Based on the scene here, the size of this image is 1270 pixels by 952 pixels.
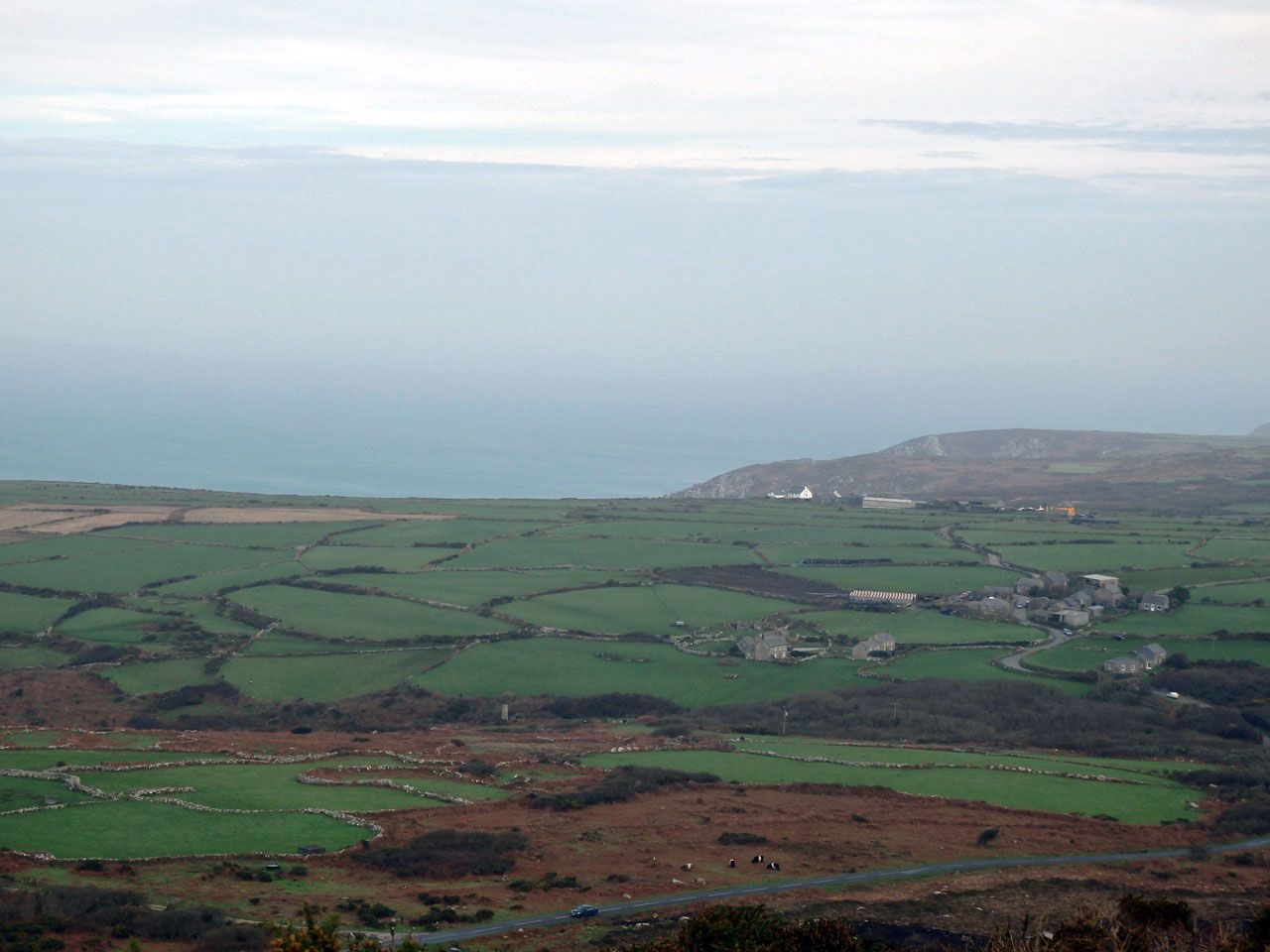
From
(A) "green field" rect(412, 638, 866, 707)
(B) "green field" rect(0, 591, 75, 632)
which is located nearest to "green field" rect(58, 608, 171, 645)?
(B) "green field" rect(0, 591, 75, 632)

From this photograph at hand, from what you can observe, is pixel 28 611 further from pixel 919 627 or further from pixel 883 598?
pixel 919 627

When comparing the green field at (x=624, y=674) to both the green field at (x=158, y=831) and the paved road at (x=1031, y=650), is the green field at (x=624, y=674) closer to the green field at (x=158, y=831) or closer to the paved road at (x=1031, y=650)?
the paved road at (x=1031, y=650)

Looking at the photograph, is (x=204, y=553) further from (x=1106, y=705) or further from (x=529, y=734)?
(x=1106, y=705)

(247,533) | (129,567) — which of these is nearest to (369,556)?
(247,533)

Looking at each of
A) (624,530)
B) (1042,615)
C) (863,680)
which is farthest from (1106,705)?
(624,530)

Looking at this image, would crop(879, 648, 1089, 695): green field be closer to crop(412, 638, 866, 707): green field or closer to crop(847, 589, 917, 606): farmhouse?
crop(412, 638, 866, 707): green field
